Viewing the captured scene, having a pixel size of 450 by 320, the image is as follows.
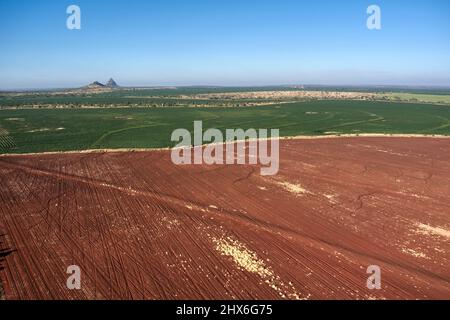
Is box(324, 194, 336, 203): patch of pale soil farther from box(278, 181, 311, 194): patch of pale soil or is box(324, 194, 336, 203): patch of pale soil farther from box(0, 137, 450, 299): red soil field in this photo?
box(278, 181, 311, 194): patch of pale soil

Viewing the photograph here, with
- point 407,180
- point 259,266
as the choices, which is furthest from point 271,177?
point 259,266

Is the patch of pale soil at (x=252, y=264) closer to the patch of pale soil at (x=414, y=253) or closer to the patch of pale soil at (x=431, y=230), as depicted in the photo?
the patch of pale soil at (x=414, y=253)

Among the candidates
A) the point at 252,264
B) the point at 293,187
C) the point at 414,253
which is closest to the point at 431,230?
the point at 414,253

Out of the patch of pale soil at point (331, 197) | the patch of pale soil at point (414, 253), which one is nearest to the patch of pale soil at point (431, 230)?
the patch of pale soil at point (414, 253)

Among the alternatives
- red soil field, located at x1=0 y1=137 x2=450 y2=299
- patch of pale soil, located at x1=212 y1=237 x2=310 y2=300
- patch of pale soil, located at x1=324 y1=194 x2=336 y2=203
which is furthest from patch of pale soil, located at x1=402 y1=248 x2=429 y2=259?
patch of pale soil, located at x1=324 y1=194 x2=336 y2=203

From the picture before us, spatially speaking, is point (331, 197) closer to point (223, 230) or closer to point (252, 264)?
point (223, 230)
